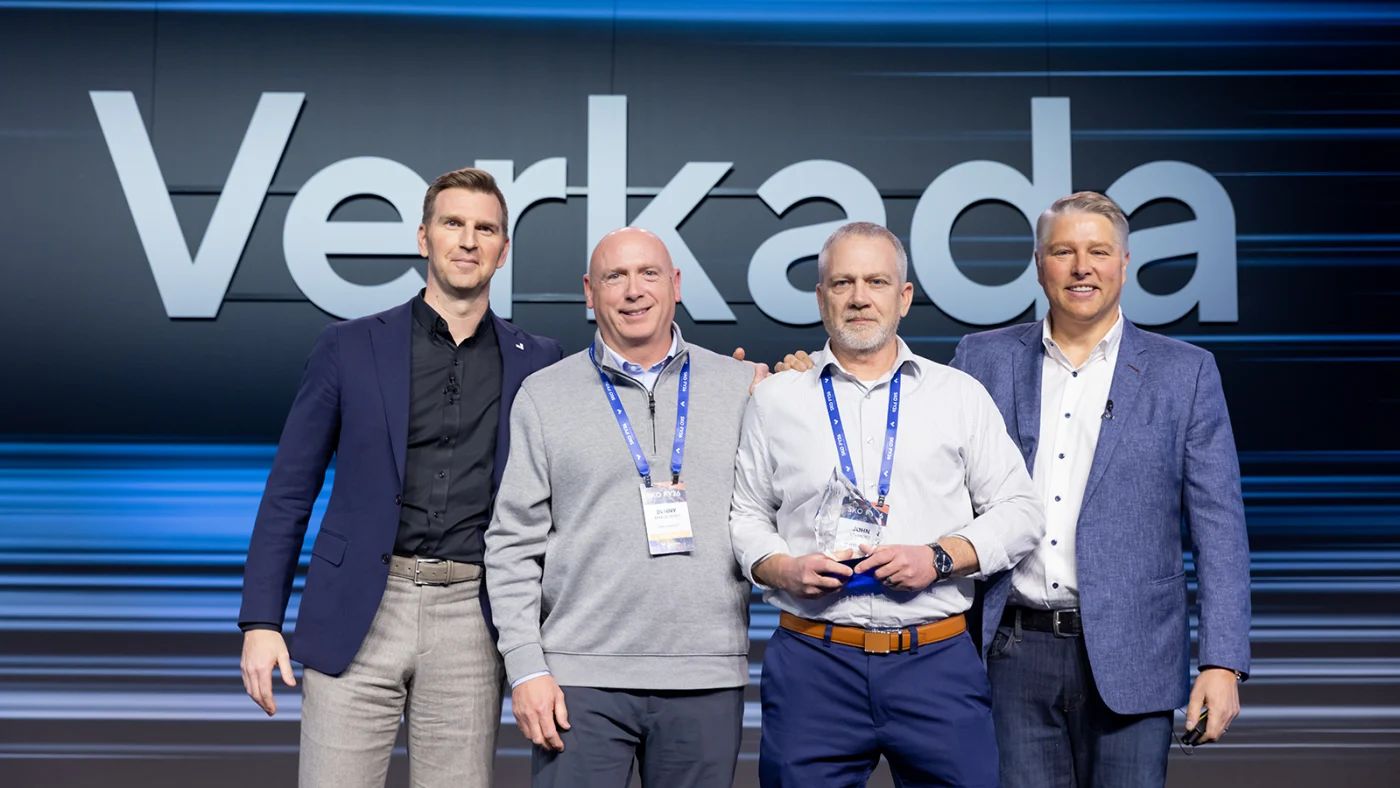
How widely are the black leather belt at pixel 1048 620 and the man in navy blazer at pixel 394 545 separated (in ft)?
3.95

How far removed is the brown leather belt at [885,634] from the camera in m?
2.21

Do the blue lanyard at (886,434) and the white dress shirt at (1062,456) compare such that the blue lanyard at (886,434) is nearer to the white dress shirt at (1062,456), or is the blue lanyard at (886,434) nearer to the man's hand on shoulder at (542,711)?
the white dress shirt at (1062,456)

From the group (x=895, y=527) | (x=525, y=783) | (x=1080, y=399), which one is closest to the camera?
(x=895, y=527)

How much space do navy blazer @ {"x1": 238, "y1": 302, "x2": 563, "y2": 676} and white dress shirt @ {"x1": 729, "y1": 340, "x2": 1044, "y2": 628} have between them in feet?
2.07

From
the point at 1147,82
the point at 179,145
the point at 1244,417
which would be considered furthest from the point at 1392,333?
the point at 179,145

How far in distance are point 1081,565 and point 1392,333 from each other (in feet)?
11.0

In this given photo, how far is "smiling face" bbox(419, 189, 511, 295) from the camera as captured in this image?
255cm

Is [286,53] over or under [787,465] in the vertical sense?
over

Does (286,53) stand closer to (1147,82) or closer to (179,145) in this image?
(179,145)

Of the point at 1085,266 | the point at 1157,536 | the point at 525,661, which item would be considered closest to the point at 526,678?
the point at 525,661

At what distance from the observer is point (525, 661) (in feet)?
7.42

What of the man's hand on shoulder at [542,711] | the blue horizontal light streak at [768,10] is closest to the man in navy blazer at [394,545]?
the man's hand on shoulder at [542,711]

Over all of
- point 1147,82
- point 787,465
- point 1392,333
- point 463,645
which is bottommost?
point 463,645

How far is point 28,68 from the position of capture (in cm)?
470
